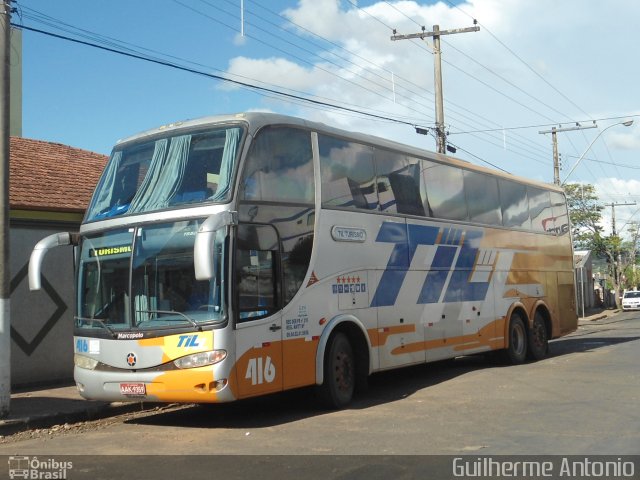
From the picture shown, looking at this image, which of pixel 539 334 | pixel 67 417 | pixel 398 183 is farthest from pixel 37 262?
pixel 539 334

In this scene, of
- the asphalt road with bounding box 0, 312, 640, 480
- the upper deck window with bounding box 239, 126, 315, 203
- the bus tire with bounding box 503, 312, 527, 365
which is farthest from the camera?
the bus tire with bounding box 503, 312, 527, 365

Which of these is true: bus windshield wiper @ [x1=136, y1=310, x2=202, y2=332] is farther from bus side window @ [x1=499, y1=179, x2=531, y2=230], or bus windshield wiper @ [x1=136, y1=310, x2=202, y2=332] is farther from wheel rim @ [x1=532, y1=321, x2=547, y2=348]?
wheel rim @ [x1=532, y1=321, x2=547, y2=348]

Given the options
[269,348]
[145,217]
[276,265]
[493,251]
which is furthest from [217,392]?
[493,251]

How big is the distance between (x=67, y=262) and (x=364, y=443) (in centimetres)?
835

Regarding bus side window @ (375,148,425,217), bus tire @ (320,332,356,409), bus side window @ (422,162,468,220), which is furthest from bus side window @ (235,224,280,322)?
bus side window @ (422,162,468,220)

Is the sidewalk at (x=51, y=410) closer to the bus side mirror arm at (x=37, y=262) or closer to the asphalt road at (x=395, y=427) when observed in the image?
the asphalt road at (x=395, y=427)

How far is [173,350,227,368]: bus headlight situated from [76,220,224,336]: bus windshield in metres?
0.37

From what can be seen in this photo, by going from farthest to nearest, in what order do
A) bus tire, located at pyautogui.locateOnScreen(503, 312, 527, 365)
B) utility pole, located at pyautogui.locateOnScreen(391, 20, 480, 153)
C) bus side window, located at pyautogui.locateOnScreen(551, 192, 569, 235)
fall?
utility pole, located at pyautogui.locateOnScreen(391, 20, 480, 153) < bus side window, located at pyautogui.locateOnScreen(551, 192, 569, 235) < bus tire, located at pyautogui.locateOnScreen(503, 312, 527, 365)

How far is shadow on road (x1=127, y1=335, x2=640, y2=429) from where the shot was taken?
9.78m

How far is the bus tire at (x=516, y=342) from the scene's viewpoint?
51.3 feet

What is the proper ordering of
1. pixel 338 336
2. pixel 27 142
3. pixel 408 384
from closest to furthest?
pixel 338 336
pixel 408 384
pixel 27 142

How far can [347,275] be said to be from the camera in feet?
35.3

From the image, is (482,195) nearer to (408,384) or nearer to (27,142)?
(408,384)
